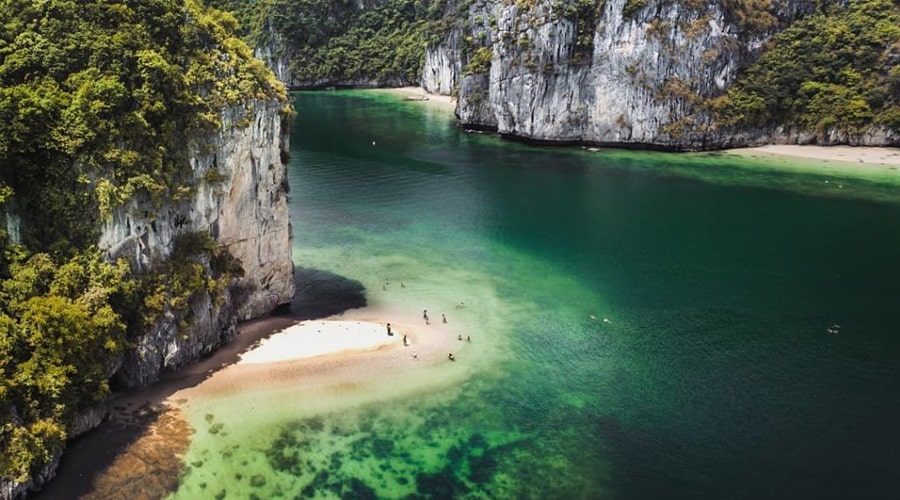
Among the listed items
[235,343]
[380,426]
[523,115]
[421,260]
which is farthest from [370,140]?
[380,426]

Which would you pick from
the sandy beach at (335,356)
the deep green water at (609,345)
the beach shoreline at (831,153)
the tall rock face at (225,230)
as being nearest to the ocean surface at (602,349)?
the deep green water at (609,345)

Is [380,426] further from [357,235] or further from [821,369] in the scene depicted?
[357,235]

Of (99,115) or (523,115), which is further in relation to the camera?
(523,115)

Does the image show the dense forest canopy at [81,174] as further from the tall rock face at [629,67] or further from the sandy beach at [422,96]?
the sandy beach at [422,96]

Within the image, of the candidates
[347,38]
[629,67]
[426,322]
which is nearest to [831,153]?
[629,67]

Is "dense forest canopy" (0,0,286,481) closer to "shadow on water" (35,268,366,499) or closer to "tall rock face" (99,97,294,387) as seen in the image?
"tall rock face" (99,97,294,387)

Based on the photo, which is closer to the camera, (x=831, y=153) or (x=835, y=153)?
Answer: (x=835, y=153)

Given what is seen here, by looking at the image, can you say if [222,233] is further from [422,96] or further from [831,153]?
[422,96]
